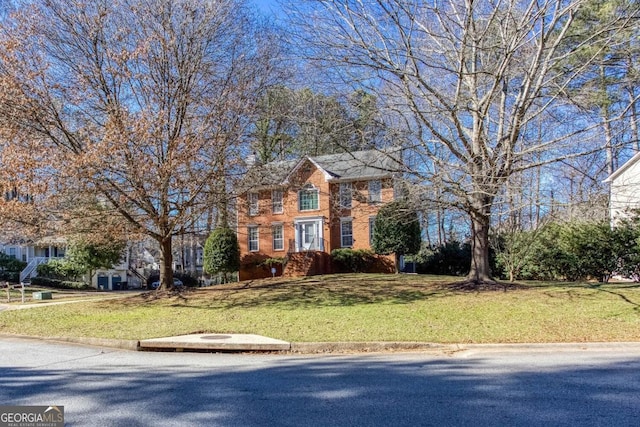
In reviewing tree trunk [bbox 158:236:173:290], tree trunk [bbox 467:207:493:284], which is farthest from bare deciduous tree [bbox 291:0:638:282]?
tree trunk [bbox 158:236:173:290]

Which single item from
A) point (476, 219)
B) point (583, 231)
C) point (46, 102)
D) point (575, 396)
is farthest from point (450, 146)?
point (46, 102)

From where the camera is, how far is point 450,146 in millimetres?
14766

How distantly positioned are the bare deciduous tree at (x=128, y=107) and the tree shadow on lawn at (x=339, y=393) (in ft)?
27.1

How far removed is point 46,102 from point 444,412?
15.0m

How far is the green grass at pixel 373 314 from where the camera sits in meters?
10.6

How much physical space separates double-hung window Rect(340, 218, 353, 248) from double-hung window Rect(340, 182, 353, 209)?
88.9 inches

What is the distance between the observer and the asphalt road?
16.8ft

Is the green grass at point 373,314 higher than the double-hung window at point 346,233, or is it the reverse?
the double-hung window at point 346,233

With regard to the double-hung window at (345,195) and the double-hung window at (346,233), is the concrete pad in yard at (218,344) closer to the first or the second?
the double-hung window at (345,195)

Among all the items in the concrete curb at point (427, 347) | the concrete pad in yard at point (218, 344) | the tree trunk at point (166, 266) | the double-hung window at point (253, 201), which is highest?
the double-hung window at point (253, 201)

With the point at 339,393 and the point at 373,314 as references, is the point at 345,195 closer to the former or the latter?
the point at 373,314

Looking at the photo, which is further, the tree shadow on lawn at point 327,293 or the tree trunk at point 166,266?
the tree trunk at point 166,266

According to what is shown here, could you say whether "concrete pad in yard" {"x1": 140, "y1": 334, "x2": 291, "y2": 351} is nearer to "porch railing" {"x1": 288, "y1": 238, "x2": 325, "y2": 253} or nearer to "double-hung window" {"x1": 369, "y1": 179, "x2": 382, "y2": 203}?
"double-hung window" {"x1": 369, "y1": 179, "x2": 382, "y2": 203}

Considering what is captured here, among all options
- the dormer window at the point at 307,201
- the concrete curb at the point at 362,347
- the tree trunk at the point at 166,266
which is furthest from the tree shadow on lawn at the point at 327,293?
the dormer window at the point at 307,201
